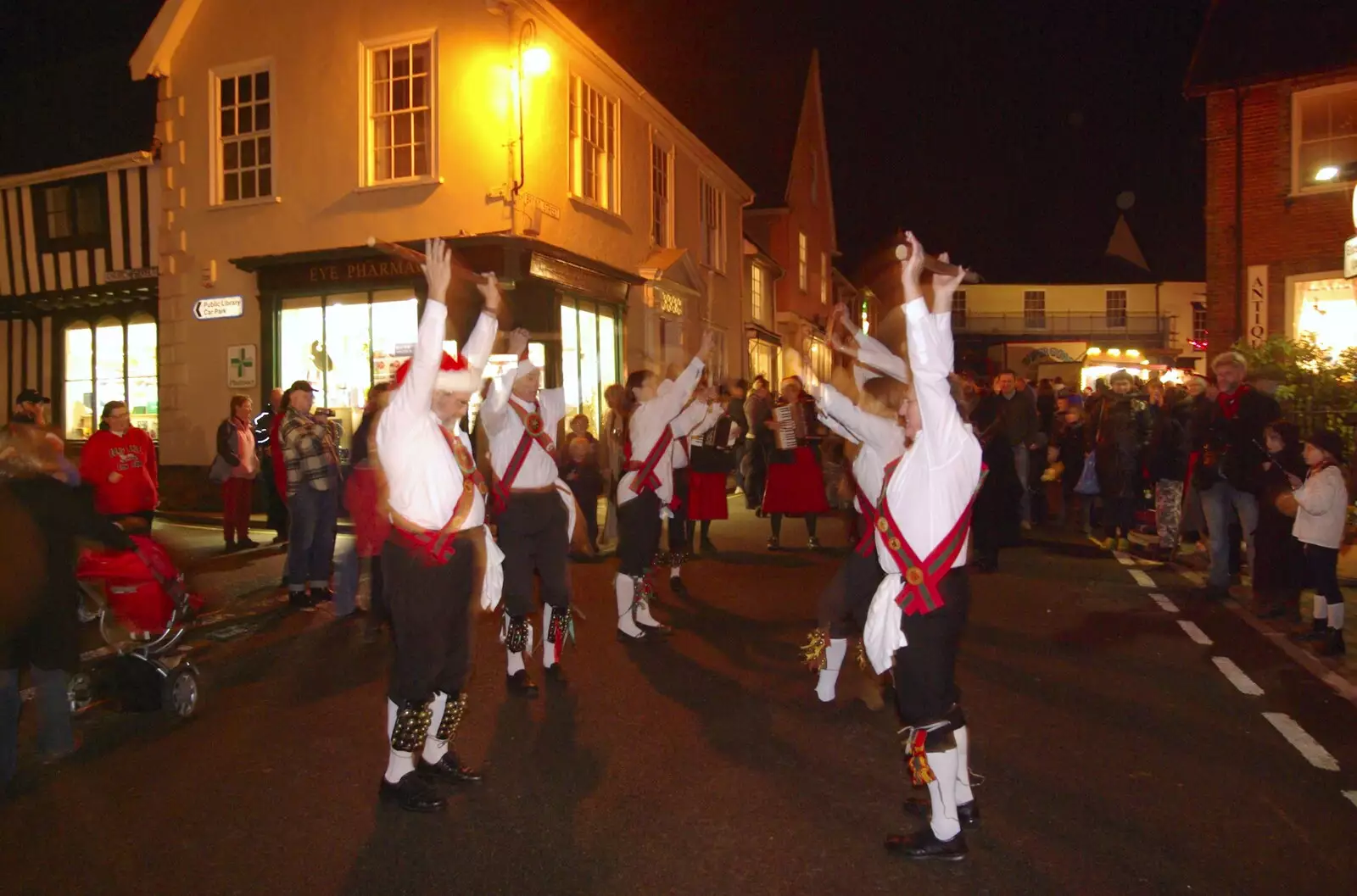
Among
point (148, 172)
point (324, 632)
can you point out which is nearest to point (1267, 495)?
point (324, 632)

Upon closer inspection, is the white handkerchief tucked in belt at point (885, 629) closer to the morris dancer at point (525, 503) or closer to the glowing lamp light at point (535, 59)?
the morris dancer at point (525, 503)

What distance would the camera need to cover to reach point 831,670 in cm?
642

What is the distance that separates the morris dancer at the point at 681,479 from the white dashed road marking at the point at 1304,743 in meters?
4.22

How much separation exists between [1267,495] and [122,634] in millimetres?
8322

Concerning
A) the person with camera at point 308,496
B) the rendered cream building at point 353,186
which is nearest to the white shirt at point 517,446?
the person with camera at point 308,496

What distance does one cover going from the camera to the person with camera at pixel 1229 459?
28.6ft

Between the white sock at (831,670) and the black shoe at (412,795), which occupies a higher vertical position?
the white sock at (831,670)

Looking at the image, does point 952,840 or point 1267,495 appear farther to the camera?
point 1267,495

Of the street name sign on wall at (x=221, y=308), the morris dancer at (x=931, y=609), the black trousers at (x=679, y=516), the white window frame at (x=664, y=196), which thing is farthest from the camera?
the white window frame at (x=664, y=196)

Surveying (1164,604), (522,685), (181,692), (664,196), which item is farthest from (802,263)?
(181,692)

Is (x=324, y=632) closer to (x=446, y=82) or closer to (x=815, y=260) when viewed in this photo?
(x=446, y=82)

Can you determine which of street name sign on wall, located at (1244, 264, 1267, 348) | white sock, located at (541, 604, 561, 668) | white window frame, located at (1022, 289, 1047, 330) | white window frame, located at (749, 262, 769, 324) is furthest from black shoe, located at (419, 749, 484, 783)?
white window frame, located at (1022, 289, 1047, 330)

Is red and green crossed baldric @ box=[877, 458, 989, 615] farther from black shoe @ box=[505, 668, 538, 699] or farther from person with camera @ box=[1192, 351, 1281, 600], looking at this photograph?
person with camera @ box=[1192, 351, 1281, 600]

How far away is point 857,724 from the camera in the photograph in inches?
236
